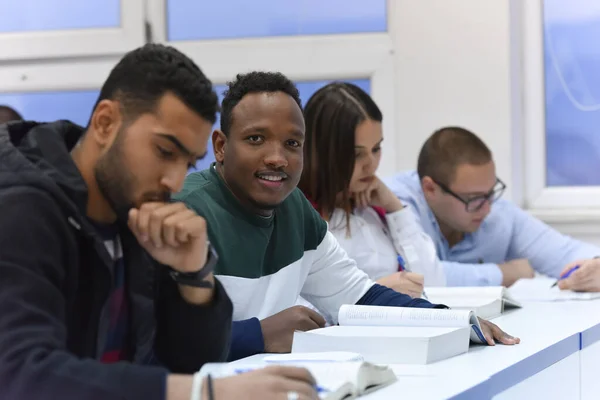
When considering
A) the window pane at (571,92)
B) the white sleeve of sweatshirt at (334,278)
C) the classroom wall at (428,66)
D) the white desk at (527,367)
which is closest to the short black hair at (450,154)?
the classroom wall at (428,66)

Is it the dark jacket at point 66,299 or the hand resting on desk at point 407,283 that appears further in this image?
the hand resting on desk at point 407,283

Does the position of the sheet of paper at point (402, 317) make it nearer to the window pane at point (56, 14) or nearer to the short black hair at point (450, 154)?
the short black hair at point (450, 154)

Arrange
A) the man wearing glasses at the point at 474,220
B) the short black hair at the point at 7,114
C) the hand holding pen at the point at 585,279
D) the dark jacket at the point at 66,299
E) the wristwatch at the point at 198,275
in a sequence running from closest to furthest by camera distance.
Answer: the dark jacket at the point at 66,299 → the wristwatch at the point at 198,275 → the hand holding pen at the point at 585,279 → the man wearing glasses at the point at 474,220 → the short black hair at the point at 7,114

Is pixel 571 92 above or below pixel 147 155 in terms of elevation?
below

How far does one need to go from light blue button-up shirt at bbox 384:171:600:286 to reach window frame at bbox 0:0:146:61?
137 centimetres

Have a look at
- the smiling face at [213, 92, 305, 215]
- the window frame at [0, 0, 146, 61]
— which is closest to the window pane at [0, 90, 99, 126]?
the window frame at [0, 0, 146, 61]

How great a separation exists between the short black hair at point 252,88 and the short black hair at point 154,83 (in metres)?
0.64

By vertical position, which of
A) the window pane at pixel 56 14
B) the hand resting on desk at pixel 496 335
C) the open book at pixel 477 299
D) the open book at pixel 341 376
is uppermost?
the window pane at pixel 56 14

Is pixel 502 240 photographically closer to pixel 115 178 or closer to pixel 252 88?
pixel 252 88

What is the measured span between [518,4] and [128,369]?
10.6 ft

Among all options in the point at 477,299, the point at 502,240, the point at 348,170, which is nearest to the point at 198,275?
the point at 477,299

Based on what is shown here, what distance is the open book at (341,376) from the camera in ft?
3.66

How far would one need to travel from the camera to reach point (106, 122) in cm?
118

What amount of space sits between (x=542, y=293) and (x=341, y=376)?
169 centimetres
